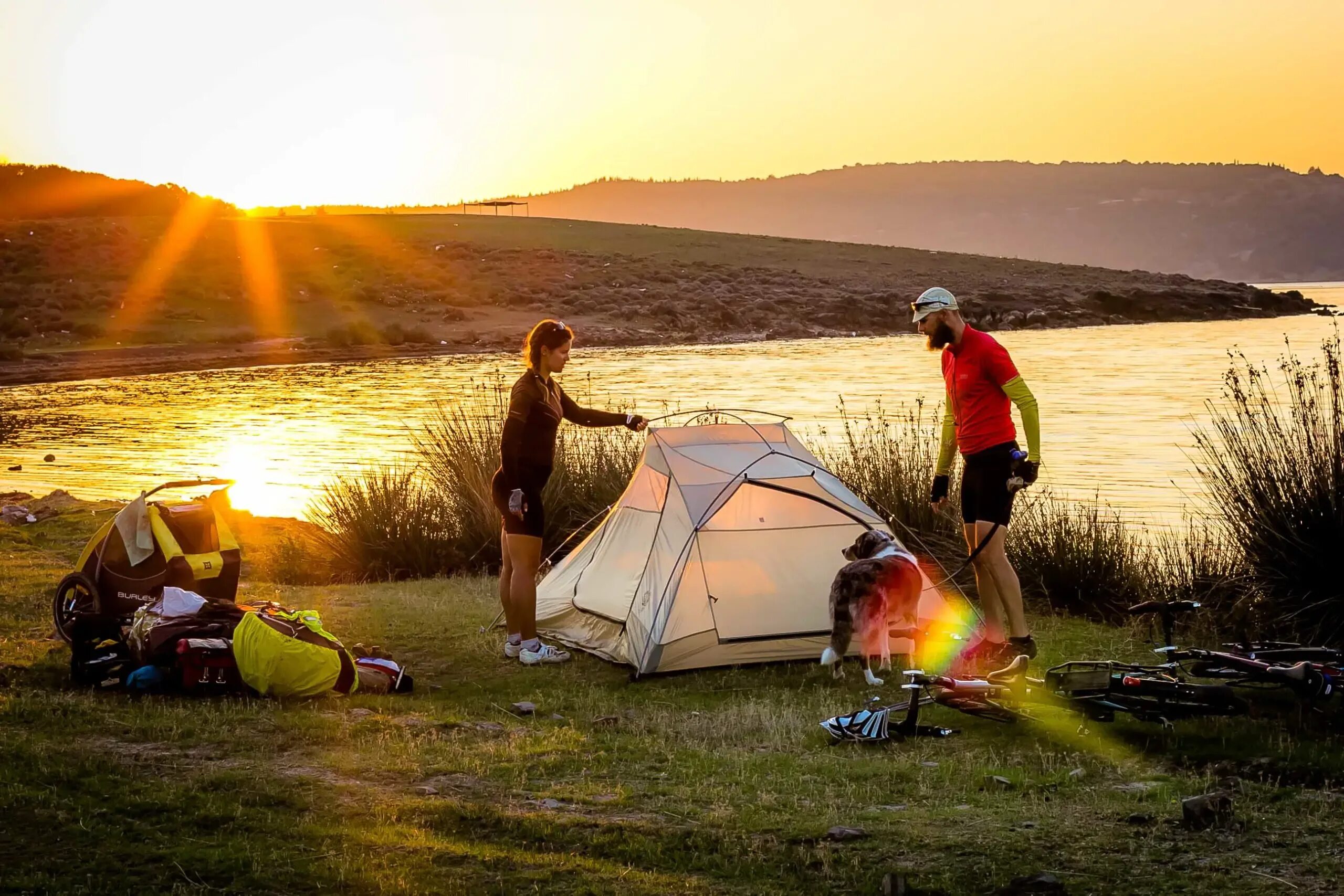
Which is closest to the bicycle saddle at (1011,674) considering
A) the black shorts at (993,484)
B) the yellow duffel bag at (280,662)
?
the black shorts at (993,484)

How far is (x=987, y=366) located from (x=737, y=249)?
82.8 meters

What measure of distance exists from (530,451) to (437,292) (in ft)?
177

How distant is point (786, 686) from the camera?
353 inches

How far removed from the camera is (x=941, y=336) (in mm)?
8602

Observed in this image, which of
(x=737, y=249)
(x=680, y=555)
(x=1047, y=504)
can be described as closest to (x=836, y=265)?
(x=737, y=249)

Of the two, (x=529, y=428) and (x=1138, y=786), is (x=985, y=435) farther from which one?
(x=529, y=428)

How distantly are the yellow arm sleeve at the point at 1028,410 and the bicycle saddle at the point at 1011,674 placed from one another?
1203mm

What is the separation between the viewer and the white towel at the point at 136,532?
9.17m

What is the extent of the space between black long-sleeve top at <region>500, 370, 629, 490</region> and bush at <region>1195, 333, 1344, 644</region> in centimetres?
472

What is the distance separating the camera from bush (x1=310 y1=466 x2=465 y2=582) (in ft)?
46.5

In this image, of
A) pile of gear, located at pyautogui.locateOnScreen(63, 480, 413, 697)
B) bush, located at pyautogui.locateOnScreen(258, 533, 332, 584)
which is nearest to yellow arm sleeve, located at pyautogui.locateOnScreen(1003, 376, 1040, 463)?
pile of gear, located at pyautogui.locateOnScreen(63, 480, 413, 697)

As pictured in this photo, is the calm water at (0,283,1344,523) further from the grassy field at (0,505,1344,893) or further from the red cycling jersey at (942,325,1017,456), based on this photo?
the grassy field at (0,505,1344,893)

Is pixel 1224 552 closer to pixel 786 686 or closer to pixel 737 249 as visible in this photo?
pixel 786 686

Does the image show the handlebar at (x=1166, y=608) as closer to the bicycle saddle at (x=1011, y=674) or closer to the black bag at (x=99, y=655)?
the bicycle saddle at (x=1011, y=674)
